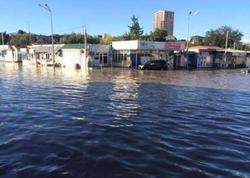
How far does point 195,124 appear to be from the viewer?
40.9 ft

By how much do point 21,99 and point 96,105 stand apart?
184 inches

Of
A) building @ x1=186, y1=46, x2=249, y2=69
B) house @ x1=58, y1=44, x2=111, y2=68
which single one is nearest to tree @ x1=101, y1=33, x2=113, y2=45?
building @ x1=186, y1=46, x2=249, y2=69

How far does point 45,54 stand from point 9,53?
69.4 feet

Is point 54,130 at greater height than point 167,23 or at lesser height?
lesser

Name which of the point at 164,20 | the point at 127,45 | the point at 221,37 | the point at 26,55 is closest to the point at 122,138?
the point at 127,45

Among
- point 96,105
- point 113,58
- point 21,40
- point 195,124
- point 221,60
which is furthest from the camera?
point 21,40

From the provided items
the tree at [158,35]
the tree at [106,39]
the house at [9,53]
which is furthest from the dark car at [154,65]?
the tree at [106,39]

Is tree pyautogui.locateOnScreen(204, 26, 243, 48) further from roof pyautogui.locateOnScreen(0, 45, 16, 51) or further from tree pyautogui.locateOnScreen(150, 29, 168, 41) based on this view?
roof pyautogui.locateOnScreen(0, 45, 16, 51)

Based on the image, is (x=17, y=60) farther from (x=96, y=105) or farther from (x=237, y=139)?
Result: (x=237, y=139)

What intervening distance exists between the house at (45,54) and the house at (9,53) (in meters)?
11.8

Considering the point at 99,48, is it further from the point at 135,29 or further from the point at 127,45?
the point at 135,29

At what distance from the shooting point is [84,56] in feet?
169

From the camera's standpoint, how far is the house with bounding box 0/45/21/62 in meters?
76.9

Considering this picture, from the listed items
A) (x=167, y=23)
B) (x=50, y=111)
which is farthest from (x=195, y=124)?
(x=167, y=23)
